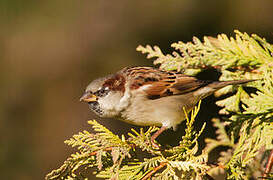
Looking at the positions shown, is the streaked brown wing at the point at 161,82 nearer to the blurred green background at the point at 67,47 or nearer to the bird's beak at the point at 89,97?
the bird's beak at the point at 89,97

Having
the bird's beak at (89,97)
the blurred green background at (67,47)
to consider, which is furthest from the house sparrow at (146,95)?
the blurred green background at (67,47)

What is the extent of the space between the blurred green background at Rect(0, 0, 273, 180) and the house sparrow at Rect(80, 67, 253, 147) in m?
1.90

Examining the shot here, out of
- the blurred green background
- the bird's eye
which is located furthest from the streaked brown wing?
the blurred green background

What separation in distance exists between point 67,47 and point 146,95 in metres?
2.66

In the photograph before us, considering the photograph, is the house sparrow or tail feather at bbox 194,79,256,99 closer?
tail feather at bbox 194,79,256,99

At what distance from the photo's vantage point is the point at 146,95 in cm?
163

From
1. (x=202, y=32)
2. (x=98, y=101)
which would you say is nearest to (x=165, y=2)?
(x=202, y=32)

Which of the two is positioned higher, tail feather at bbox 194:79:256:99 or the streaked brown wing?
the streaked brown wing

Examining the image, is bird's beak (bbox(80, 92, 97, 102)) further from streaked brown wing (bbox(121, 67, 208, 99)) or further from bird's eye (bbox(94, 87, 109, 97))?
streaked brown wing (bbox(121, 67, 208, 99))

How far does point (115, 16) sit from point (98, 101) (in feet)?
8.31

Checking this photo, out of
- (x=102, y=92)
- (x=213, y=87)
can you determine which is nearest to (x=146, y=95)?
(x=102, y=92)

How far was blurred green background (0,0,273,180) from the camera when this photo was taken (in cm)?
361

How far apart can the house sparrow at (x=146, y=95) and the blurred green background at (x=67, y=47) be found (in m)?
1.90

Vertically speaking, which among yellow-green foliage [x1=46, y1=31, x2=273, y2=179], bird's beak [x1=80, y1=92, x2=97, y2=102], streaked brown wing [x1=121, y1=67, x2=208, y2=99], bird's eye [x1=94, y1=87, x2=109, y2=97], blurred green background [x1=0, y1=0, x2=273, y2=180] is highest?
blurred green background [x1=0, y1=0, x2=273, y2=180]
